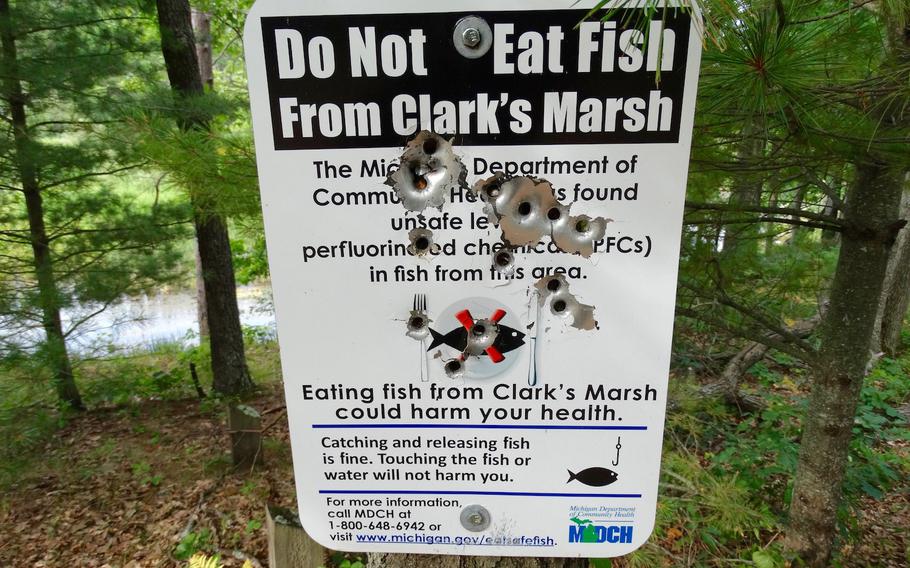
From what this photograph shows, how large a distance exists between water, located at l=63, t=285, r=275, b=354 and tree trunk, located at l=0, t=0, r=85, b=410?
34cm

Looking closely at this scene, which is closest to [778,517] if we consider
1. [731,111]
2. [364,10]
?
[731,111]

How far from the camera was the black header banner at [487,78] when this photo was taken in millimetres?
825

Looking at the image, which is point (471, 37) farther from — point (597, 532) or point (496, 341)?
point (597, 532)

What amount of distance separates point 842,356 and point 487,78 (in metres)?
2.56

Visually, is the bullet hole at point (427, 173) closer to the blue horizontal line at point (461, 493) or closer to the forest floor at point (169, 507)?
the blue horizontal line at point (461, 493)

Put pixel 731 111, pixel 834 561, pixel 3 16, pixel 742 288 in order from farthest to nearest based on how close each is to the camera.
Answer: pixel 3 16
pixel 742 288
pixel 834 561
pixel 731 111

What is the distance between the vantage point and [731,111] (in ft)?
5.51

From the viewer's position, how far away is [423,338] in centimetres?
96

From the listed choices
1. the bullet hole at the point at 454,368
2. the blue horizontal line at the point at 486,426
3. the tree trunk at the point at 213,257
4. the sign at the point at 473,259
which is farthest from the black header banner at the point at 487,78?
the tree trunk at the point at 213,257

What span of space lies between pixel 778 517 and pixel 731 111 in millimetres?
2776

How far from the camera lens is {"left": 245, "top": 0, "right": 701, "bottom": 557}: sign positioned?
0.84 m

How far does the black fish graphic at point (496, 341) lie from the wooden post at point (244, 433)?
2.55 metres

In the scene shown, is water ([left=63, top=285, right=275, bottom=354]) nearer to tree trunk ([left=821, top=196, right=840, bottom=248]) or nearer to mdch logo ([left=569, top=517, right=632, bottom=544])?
mdch logo ([left=569, top=517, right=632, bottom=544])

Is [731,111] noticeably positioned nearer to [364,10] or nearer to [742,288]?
[364,10]
